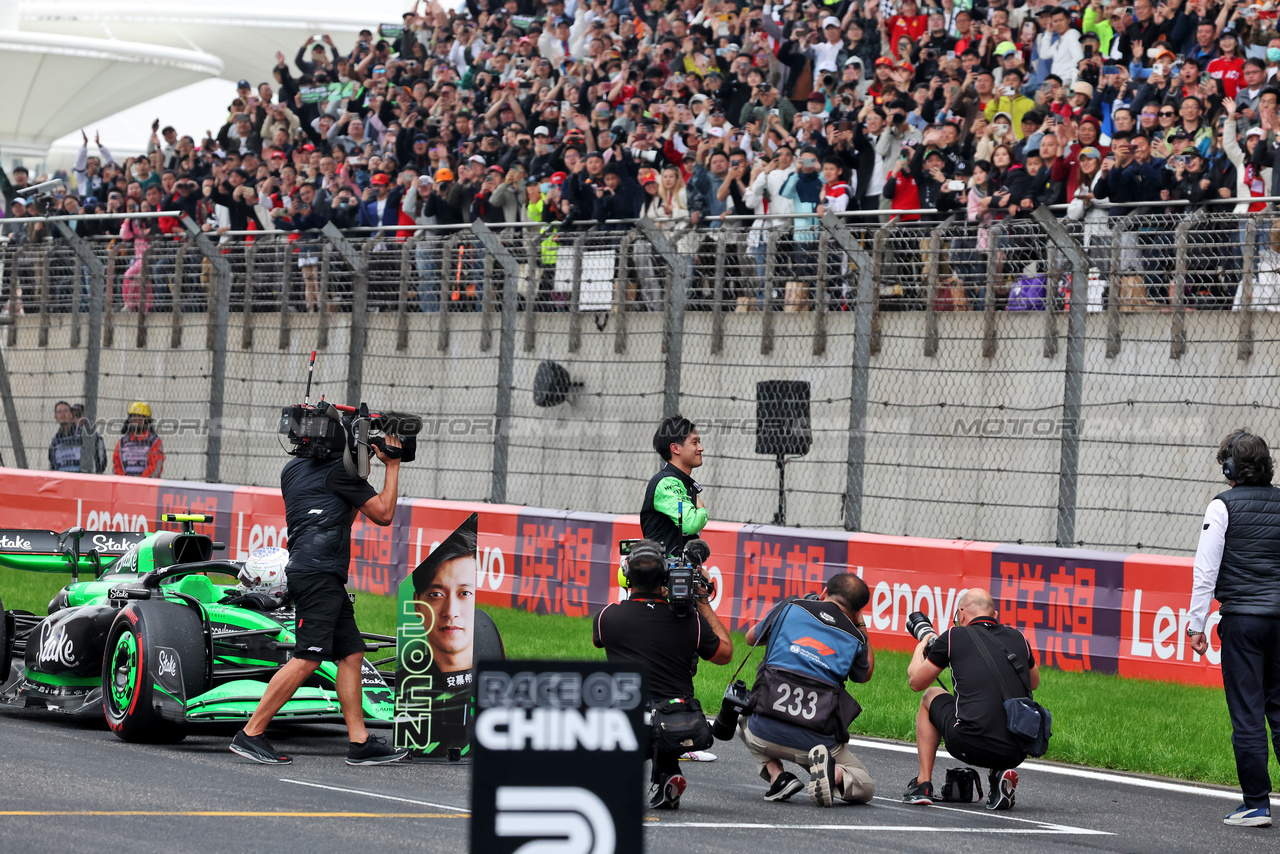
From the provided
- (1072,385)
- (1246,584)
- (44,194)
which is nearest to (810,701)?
(1246,584)

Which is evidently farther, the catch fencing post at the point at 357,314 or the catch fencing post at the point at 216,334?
the catch fencing post at the point at 216,334

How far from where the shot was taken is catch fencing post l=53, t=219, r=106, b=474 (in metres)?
17.1

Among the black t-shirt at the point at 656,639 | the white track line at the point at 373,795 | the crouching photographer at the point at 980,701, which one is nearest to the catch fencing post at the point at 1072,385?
the crouching photographer at the point at 980,701

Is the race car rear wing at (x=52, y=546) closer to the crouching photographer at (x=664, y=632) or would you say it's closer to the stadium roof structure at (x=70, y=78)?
the crouching photographer at (x=664, y=632)

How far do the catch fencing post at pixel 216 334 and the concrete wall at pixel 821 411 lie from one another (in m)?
0.48

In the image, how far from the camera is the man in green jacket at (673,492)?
27.6 ft

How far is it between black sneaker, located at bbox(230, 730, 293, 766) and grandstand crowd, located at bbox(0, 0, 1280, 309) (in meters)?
6.32

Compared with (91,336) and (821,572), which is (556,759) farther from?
(91,336)

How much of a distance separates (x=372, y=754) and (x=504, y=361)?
21.9 ft

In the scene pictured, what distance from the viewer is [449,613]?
7.89 metres

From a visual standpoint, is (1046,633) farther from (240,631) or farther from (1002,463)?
(240,631)

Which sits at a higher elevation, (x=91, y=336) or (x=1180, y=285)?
(x=1180, y=285)

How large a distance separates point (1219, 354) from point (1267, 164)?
57.5 inches

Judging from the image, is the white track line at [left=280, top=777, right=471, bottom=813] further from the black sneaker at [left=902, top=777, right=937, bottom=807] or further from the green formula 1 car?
the black sneaker at [left=902, top=777, right=937, bottom=807]
